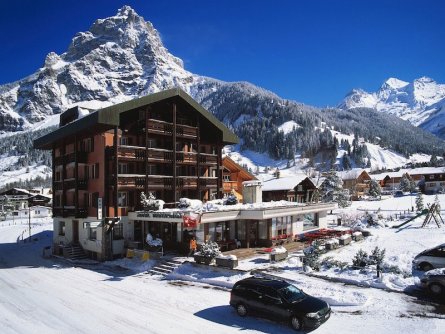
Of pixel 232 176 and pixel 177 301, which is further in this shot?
pixel 232 176

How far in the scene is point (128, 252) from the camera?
33719mm

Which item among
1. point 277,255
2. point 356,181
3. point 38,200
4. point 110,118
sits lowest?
point 277,255

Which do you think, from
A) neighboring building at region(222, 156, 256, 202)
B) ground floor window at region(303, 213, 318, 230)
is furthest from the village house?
neighboring building at region(222, 156, 256, 202)

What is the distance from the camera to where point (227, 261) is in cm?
2608

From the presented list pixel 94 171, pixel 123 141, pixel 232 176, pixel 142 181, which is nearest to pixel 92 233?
pixel 94 171

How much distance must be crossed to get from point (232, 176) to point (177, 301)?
35.5 metres

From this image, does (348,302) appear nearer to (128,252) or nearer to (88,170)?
(128,252)

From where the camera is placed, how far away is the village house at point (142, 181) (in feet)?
113

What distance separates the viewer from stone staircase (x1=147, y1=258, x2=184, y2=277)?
28.2 meters

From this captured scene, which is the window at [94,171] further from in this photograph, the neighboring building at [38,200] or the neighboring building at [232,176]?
the neighboring building at [38,200]

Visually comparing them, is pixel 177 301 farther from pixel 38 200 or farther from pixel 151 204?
pixel 38 200

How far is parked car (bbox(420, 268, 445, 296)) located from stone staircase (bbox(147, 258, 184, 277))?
1643cm

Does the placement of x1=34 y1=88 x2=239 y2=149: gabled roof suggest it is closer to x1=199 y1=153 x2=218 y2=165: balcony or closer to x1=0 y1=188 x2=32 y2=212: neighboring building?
x1=199 y1=153 x2=218 y2=165: balcony

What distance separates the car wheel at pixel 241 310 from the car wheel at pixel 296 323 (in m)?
2.55
